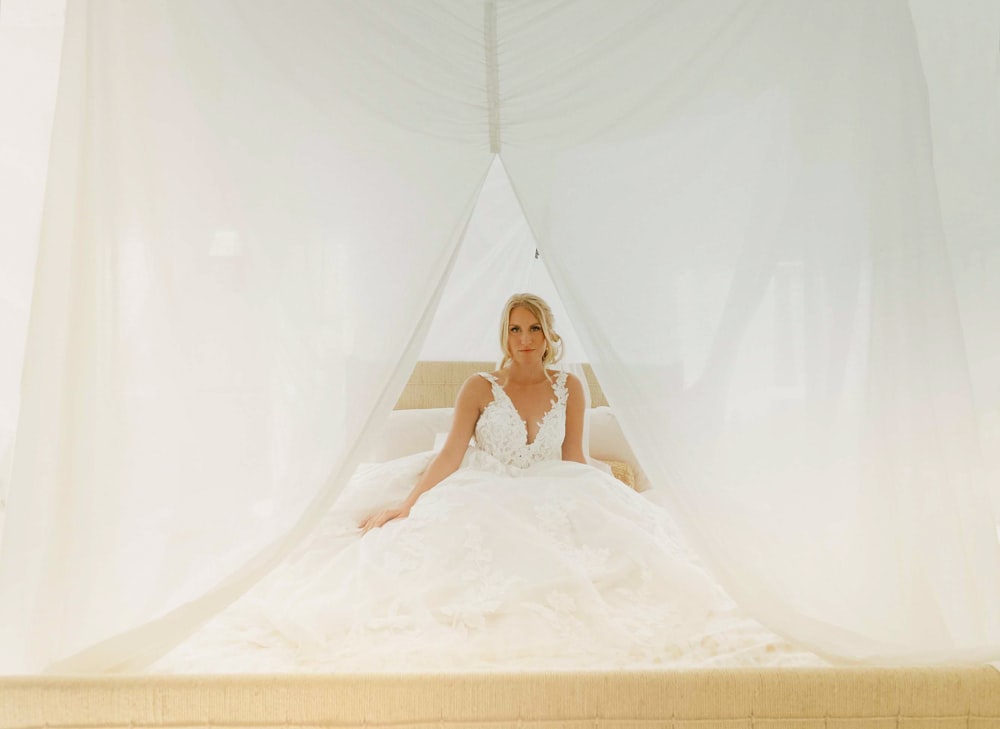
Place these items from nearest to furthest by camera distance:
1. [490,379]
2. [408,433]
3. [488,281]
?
[490,379] < [408,433] < [488,281]

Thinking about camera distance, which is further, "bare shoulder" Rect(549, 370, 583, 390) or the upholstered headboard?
the upholstered headboard

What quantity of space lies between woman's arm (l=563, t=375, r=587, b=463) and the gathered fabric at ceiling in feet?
4.27

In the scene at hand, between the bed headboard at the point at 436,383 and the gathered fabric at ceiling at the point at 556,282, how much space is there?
6.98ft

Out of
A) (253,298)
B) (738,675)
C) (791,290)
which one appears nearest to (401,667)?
(738,675)

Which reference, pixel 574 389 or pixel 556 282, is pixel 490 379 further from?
pixel 556 282

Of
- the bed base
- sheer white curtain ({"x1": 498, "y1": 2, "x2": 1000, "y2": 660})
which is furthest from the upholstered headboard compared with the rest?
the bed base

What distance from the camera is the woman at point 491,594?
58.4 inches

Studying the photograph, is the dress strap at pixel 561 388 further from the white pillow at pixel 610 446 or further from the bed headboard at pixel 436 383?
the bed headboard at pixel 436 383

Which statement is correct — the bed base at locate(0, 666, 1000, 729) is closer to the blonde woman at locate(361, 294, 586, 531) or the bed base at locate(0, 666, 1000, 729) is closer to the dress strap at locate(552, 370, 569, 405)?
the blonde woman at locate(361, 294, 586, 531)

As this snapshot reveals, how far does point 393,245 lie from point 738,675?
3.21 ft

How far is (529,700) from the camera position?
1.21 m

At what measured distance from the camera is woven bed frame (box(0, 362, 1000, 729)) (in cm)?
120

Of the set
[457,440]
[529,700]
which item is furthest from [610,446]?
[529,700]

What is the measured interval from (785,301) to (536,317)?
142 centimetres
